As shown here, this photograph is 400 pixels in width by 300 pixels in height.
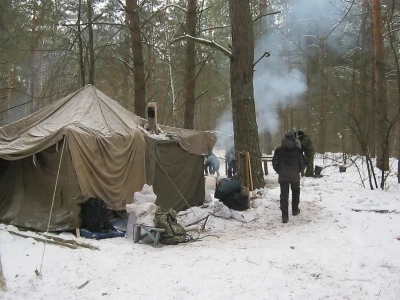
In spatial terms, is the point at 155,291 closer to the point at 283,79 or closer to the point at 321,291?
the point at 321,291

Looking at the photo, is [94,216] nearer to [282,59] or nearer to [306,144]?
[306,144]

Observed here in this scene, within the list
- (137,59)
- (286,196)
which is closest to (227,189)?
(286,196)

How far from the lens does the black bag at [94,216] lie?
6.43 meters

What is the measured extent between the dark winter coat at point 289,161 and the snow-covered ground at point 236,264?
0.81 meters

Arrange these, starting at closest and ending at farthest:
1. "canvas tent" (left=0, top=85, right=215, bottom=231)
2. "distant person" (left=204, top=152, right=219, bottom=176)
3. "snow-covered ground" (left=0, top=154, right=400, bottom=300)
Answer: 1. "snow-covered ground" (left=0, top=154, right=400, bottom=300)
2. "canvas tent" (left=0, top=85, right=215, bottom=231)
3. "distant person" (left=204, top=152, right=219, bottom=176)

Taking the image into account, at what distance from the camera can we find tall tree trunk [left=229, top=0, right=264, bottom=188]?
28.3 ft

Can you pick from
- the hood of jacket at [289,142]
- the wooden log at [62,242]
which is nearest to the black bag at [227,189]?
the hood of jacket at [289,142]

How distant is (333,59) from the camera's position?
66.8 feet

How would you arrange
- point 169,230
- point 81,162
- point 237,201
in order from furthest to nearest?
point 237,201, point 81,162, point 169,230

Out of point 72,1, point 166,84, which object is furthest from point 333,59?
point 72,1

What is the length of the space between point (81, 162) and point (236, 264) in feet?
11.0

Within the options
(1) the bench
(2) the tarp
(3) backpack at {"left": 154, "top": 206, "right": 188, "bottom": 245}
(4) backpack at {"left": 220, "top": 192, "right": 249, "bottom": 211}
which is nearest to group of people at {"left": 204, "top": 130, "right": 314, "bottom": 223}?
(4) backpack at {"left": 220, "top": 192, "right": 249, "bottom": 211}

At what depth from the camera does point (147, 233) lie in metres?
6.01

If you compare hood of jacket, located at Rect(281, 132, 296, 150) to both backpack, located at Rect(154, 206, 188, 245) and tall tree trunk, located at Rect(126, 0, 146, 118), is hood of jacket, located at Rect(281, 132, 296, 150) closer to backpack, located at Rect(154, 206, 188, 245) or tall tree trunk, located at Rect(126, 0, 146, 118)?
backpack, located at Rect(154, 206, 188, 245)
